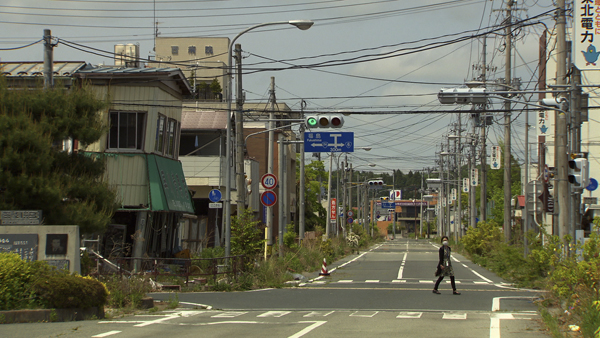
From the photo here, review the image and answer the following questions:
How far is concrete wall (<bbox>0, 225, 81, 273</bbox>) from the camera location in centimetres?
1371

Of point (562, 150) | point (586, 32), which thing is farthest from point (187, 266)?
point (586, 32)

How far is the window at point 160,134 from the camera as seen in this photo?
2572cm

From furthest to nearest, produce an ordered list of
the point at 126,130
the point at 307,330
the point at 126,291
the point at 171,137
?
the point at 171,137
the point at 126,130
the point at 126,291
the point at 307,330

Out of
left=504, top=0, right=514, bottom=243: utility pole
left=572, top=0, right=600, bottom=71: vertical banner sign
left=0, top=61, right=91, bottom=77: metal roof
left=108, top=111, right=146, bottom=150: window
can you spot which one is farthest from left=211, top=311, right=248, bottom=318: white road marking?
left=572, top=0, right=600, bottom=71: vertical banner sign

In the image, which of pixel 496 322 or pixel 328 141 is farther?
pixel 328 141

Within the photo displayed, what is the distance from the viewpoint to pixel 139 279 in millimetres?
16047

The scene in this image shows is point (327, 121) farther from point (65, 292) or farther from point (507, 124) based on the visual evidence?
point (507, 124)

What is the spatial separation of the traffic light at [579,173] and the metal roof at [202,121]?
21902 millimetres

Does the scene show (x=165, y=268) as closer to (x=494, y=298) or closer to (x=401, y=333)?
(x=494, y=298)

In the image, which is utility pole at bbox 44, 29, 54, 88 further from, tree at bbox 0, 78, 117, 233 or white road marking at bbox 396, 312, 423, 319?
white road marking at bbox 396, 312, 423, 319

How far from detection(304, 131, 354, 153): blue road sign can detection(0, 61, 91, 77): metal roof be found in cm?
981

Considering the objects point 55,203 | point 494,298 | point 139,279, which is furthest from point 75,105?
point 494,298

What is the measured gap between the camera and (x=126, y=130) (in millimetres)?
24859

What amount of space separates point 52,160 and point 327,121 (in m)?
9.17
